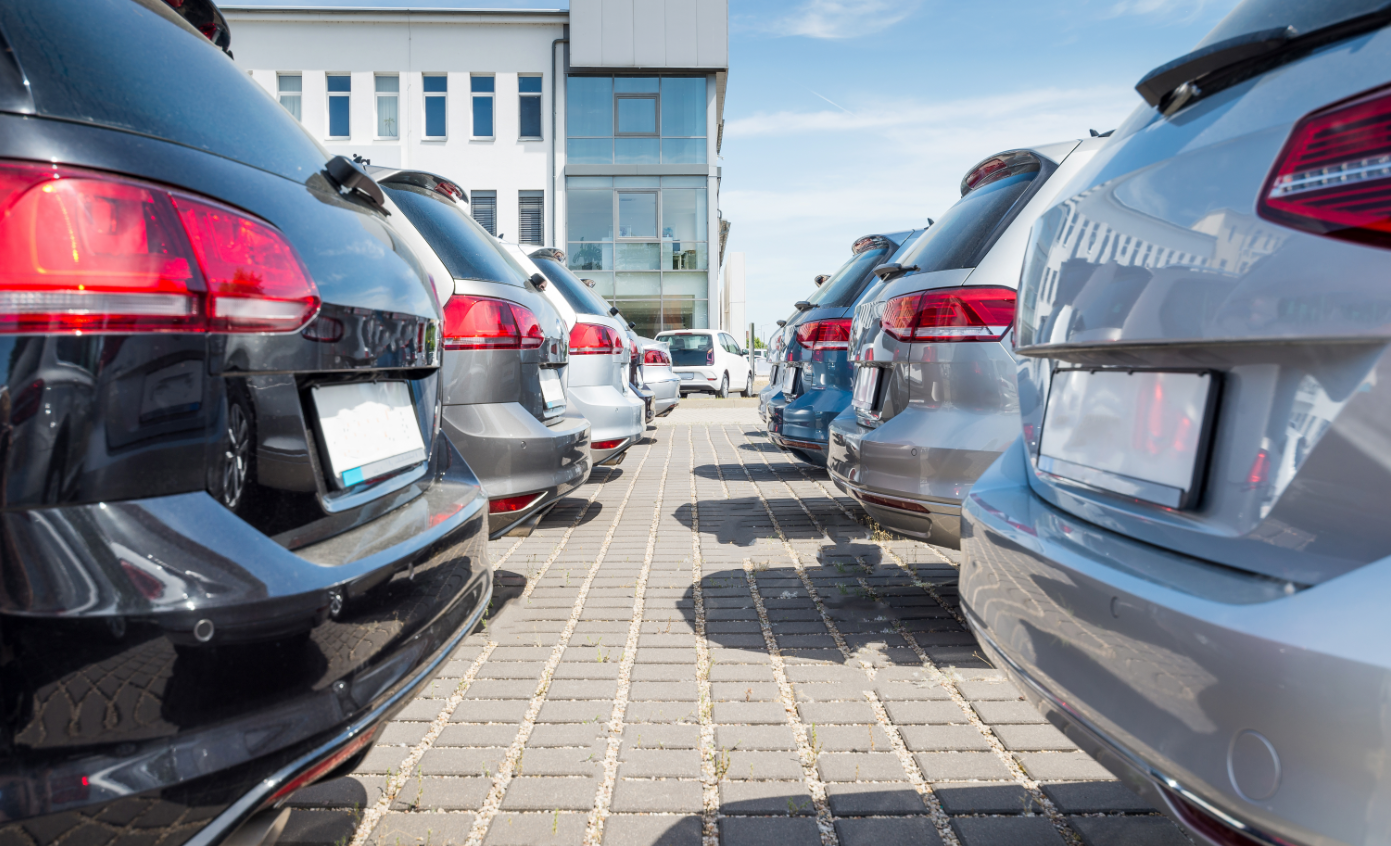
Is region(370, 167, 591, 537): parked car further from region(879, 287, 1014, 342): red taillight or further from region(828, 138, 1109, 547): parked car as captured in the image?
region(879, 287, 1014, 342): red taillight

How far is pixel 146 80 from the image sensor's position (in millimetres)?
1481

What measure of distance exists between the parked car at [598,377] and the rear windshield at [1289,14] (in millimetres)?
4688

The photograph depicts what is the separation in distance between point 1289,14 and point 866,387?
2.57 meters

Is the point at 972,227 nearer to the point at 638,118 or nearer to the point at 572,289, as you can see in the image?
the point at 572,289

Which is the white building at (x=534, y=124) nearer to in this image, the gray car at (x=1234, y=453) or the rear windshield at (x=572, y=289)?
the rear windshield at (x=572, y=289)

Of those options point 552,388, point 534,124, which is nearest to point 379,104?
point 534,124

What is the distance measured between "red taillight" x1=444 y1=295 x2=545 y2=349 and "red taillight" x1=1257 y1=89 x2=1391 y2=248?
9.52 ft

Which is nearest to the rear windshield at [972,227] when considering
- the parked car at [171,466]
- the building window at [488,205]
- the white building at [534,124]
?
the parked car at [171,466]

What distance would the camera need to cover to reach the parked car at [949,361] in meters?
3.20

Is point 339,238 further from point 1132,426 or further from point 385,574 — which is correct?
point 1132,426

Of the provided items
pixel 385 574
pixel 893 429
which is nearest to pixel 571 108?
pixel 893 429

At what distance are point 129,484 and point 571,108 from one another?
2727 centimetres

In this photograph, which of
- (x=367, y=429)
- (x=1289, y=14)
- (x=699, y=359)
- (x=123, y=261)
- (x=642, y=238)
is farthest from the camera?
(x=642, y=238)

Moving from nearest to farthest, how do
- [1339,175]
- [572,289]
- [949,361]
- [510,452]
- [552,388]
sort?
[1339,175] < [949,361] < [510,452] < [552,388] < [572,289]
